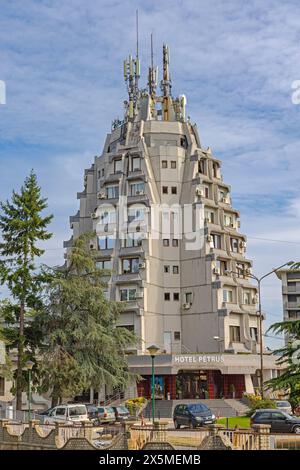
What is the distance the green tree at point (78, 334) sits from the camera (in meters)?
52.7

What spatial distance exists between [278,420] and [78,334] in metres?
21.0

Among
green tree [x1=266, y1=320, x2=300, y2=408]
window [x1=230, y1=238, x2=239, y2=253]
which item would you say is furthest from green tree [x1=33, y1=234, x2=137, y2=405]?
green tree [x1=266, y1=320, x2=300, y2=408]

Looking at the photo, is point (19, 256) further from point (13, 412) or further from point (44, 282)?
point (13, 412)

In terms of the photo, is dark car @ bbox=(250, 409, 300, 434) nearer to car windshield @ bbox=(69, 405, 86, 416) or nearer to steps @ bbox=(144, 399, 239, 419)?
car windshield @ bbox=(69, 405, 86, 416)

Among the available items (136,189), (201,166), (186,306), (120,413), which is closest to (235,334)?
(186,306)

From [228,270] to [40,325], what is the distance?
27350mm

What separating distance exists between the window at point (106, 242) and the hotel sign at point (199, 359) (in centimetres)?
1602

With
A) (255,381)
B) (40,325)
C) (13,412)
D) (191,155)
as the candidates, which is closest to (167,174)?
(191,155)

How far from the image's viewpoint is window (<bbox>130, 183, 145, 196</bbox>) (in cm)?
7688

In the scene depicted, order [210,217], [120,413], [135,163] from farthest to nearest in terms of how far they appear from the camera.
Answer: [135,163] < [210,217] < [120,413]

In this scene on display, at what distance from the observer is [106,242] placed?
76875 millimetres

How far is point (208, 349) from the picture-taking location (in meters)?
72.6

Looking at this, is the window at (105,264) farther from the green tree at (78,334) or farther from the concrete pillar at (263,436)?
the concrete pillar at (263,436)

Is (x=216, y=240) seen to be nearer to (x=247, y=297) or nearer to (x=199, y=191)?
(x=199, y=191)
